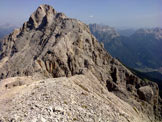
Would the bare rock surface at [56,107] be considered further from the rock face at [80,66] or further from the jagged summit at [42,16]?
the jagged summit at [42,16]

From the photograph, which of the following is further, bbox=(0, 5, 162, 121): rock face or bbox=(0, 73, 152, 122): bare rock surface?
bbox=(0, 5, 162, 121): rock face

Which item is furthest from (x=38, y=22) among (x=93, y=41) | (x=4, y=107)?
(x=4, y=107)

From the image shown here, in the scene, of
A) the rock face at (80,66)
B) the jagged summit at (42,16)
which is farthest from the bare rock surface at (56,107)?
the jagged summit at (42,16)

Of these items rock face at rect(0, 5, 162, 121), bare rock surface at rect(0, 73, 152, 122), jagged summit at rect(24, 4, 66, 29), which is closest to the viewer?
bare rock surface at rect(0, 73, 152, 122)

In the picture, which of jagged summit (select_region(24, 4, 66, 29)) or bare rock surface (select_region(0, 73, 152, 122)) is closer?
bare rock surface (select_region(0, 73, 152, 122))

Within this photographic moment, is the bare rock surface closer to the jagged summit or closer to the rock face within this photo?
the rock face

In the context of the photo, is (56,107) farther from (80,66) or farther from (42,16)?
(42,16)

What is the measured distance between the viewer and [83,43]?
202ft

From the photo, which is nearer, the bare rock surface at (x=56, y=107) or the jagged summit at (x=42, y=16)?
the bare rock surface at (x=56, y=107)

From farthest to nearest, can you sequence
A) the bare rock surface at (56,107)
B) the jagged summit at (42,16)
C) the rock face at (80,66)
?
1. the jagged summit at (42,16)
2. the rock face at (80,66)
3. the bare rock surface at (56,107)

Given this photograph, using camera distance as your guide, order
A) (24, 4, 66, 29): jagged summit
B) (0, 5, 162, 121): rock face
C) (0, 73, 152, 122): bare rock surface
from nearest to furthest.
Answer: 1. (0, 73, 152, 122): bare rock surface
2. (0, 5, 162, 121): rock face
3. (24, 4, 66, 29): jagged summit

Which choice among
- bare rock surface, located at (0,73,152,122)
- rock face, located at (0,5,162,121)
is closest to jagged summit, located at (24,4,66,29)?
rock face, located at (0,5,162,121)

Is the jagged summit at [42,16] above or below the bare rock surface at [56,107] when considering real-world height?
above

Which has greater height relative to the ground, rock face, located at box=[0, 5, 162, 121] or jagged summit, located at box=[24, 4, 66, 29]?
jagged summit, located at box=[24, 4, 66, 29]
